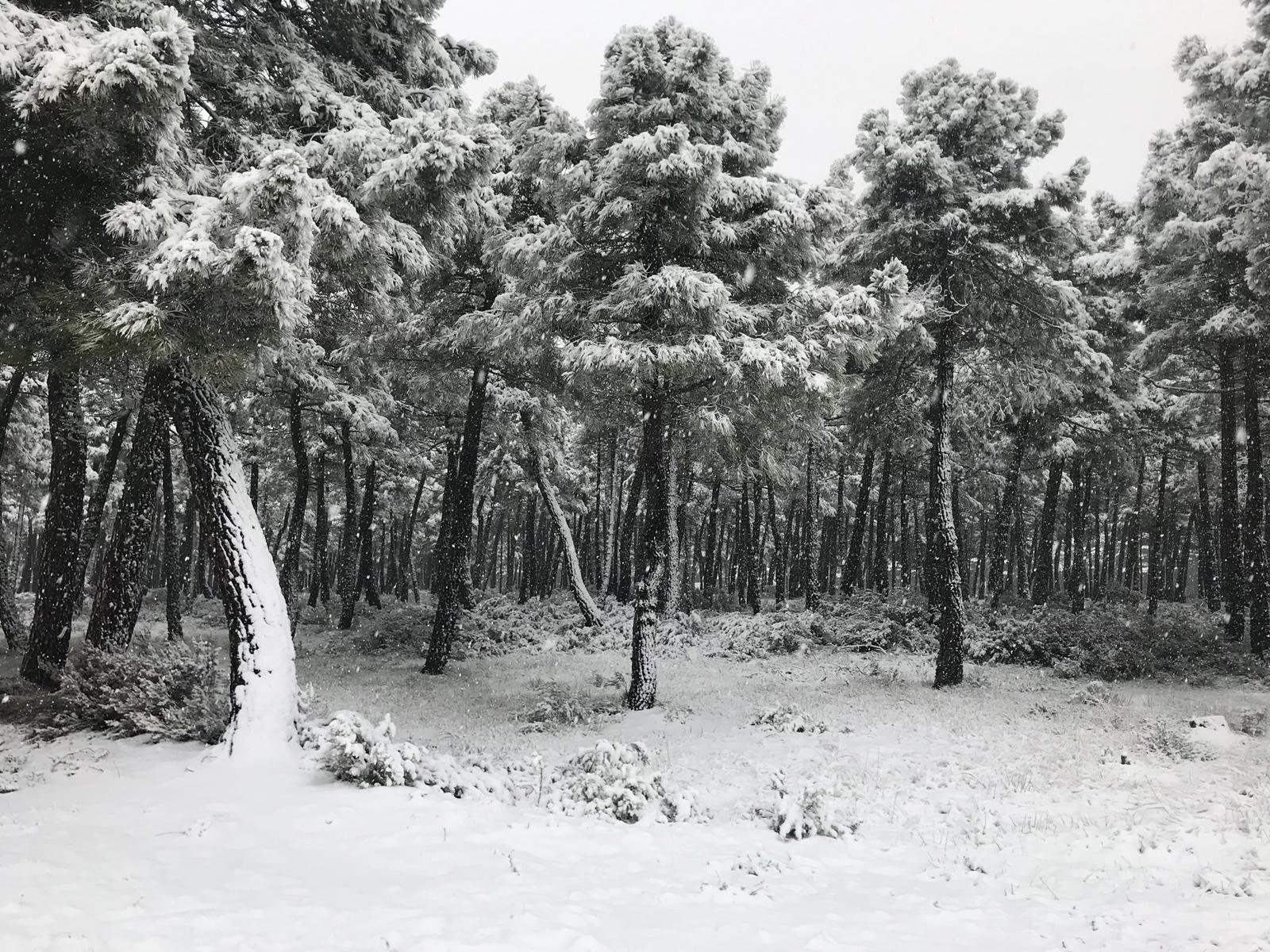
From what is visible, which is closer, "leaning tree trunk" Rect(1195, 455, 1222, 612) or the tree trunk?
the tree trunk

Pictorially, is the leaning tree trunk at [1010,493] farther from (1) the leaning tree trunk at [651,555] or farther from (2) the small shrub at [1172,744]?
(1) the leaning tree trunk at [651,555]

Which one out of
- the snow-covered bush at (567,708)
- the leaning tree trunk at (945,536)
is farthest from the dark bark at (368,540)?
the leaning tree trunk at (945,536)

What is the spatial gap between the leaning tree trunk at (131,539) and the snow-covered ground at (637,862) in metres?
1.94

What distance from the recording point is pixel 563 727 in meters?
11.4

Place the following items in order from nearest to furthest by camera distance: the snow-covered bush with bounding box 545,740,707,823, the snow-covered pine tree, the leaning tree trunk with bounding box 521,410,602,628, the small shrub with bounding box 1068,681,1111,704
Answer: the snow-covered bush with bounding box 545,740,707,823, the snow-covered pine tree, the small shrub with bounding box 1068,681,1111,704, the leaning tree trunk with bounding box 521,410,602,628

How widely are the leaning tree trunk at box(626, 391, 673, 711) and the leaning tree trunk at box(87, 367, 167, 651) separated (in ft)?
25.7

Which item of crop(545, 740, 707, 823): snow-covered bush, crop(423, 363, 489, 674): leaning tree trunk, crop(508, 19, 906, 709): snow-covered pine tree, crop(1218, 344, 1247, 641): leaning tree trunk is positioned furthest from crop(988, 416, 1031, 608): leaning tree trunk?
crop(545, 740, 707, 823): snow-covered bush

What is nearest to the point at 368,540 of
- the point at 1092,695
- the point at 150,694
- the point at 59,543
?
the point at 59,543

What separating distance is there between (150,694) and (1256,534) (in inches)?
835

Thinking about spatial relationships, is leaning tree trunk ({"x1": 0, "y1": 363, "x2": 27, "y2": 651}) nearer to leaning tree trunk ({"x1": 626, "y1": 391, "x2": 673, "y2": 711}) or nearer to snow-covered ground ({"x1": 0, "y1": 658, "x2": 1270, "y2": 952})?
Result: snow-covered ground ({"x1": 0, "y1": 658, "x2": 1270, "y2": 952})

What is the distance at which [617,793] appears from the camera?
7.22 meters

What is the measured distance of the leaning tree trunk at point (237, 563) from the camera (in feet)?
27.4

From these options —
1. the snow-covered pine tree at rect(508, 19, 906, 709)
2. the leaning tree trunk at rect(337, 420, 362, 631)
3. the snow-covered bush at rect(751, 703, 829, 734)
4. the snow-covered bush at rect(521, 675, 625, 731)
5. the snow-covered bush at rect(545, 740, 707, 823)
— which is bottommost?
the snow-covered bush at rect(521, 675, 625, 731)

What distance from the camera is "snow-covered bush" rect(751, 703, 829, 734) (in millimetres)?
10898
